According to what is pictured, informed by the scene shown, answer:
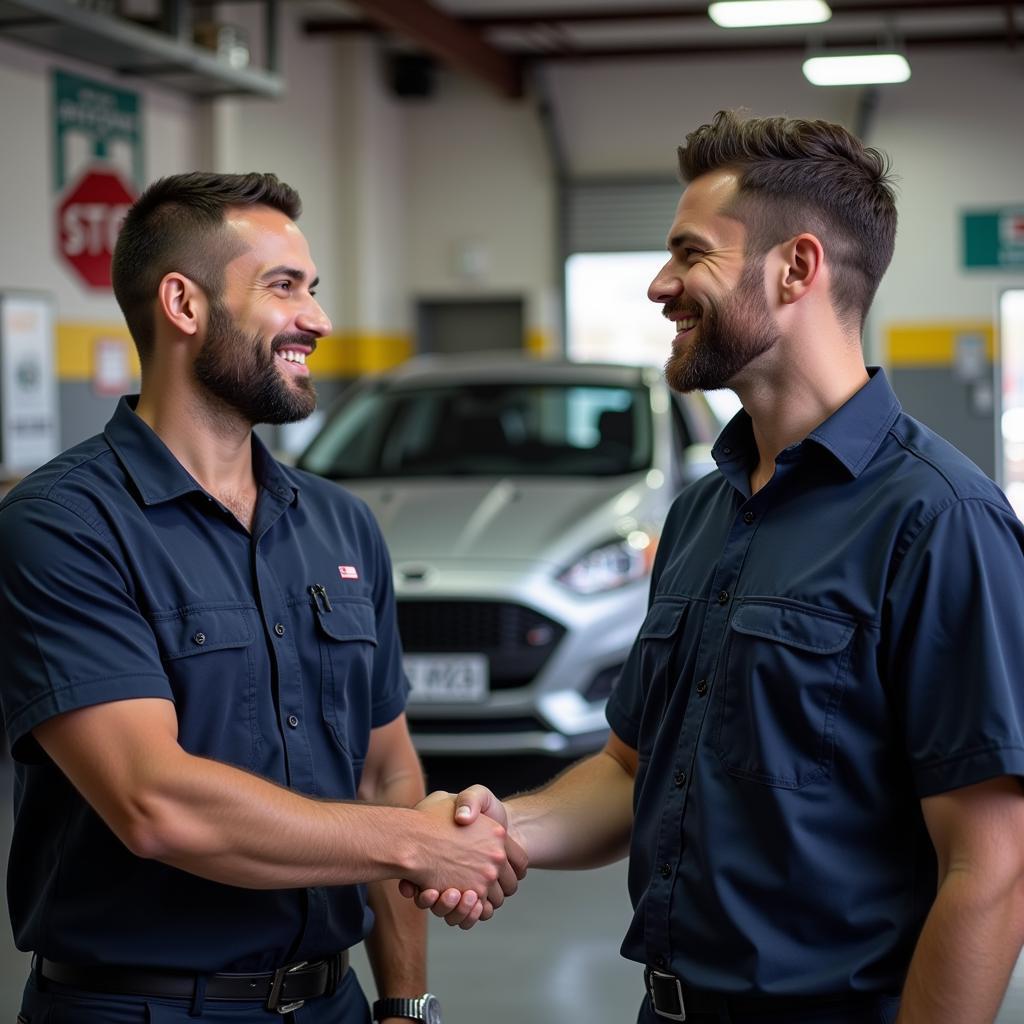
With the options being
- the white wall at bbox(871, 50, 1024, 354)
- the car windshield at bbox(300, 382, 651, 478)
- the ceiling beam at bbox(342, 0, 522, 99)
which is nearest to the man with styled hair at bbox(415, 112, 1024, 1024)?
the car windshield at bbox(300, 382, 651, 478)

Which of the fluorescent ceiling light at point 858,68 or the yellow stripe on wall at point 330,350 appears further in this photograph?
the fluorescent ceiling light at point 858,68

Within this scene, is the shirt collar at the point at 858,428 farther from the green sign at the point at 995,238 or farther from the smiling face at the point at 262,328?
the green sign at the point at 995,238

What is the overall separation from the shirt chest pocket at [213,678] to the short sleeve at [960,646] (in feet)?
2.76

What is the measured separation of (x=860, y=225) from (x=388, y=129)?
12.2 metres

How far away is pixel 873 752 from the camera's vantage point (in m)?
1.64

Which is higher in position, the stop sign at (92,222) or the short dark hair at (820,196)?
the stop sign at (92,222)

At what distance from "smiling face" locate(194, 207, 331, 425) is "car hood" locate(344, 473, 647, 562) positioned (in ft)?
9.49

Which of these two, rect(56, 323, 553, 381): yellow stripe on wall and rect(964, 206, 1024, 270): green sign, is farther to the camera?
rect(964, 206, 1024, 270): green sign

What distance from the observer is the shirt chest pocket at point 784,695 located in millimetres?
1648

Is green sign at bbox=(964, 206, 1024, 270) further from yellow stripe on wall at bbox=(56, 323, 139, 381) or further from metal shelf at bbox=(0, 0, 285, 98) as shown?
yellow stripe on wall at bbox=(56, 323, 139, 381)

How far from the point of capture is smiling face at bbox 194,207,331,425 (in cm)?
214

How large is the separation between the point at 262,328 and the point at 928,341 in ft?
38.9

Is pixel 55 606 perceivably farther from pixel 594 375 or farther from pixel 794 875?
pixel 594 375

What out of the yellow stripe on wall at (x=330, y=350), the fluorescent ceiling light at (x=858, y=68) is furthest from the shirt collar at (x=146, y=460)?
the fluorescent ceiling light at (x=858, y=68)
